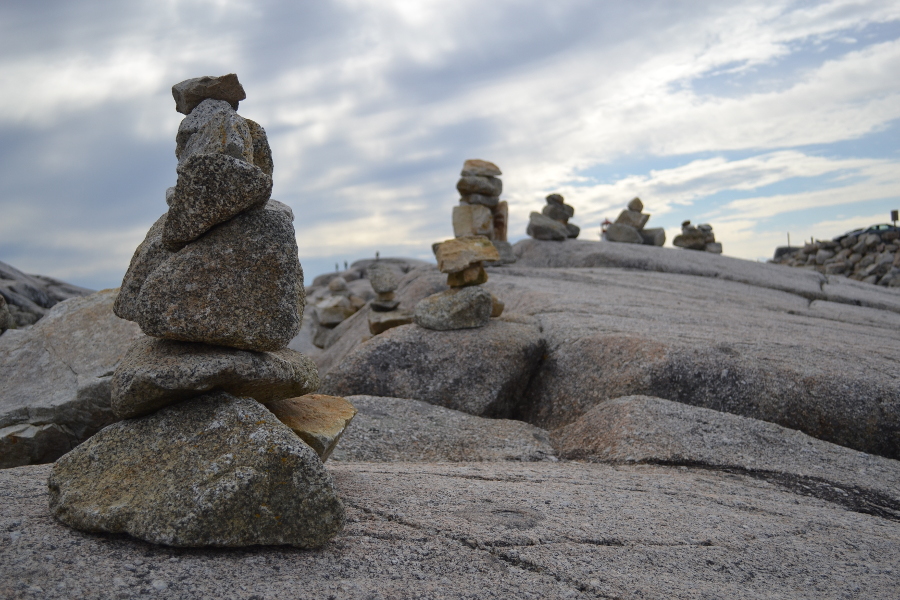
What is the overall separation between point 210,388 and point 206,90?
2623 mm

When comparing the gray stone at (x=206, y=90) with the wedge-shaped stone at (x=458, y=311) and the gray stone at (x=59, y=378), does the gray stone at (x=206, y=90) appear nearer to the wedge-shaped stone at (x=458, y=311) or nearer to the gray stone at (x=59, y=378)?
the gray stone at (x=59, y=378)

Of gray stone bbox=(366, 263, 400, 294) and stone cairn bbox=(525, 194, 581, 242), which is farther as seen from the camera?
stone cairn bbox=(525, 194, 581, 242)

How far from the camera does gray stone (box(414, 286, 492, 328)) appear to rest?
1206 cm

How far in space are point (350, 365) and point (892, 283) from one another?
103ft

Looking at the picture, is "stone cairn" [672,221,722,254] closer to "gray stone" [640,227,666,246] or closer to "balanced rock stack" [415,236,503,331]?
"gray stone" [640,227,666,246]

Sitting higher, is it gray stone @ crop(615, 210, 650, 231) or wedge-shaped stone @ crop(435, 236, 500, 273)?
gray stone @ crop(615, 210, 650, 231)

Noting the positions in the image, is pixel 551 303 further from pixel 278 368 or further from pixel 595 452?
pixel 278 368

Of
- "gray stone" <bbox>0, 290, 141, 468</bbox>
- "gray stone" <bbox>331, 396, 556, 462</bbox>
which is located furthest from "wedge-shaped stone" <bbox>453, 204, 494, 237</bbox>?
"gray stone" <bbox>0, 290, 141, 468</bbox>

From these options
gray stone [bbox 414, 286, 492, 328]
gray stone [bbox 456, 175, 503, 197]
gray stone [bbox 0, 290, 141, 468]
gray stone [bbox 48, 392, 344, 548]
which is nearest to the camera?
gray stone [bbox 48, 392, 344, 548]

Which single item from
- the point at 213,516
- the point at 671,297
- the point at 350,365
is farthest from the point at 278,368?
the point at 671,297

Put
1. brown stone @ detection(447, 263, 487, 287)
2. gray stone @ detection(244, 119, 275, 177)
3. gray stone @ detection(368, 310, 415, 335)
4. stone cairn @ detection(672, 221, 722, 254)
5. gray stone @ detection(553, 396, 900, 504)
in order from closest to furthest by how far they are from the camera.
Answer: gray stone @ detection(244, 119, 275, 177), gray stone @ detection(553, 396, 900, 504), brown stone @ detection(447, 263, 487, 287), gray stone @ detection(368, 310, 415, 335), stone cairn @ detection(672, 221, 722, 254)

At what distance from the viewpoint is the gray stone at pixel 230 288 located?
4.84 metres

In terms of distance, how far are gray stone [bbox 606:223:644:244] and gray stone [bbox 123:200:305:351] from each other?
2528 centimetres

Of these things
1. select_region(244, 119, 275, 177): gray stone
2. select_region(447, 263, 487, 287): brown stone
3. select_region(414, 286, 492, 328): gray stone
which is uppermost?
select_region(244, 119, 275, 177): gray stone
